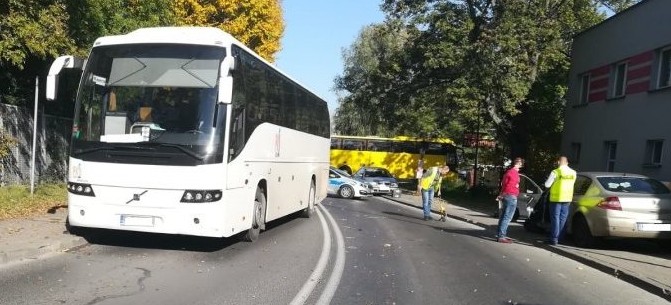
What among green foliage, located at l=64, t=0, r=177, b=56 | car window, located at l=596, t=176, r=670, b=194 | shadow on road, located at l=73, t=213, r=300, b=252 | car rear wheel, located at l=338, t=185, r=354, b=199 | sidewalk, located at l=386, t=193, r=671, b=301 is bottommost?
car rear wheel, located at l=338, t=185, r=354, b=199

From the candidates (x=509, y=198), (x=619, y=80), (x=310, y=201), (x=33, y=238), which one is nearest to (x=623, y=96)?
(x=619, y=80)

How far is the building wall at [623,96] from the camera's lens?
63.3 feet

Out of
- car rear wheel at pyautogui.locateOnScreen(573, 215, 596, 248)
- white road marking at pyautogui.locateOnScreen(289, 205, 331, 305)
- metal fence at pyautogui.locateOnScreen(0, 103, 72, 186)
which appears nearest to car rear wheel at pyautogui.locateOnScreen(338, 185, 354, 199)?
metal fence at pyautogui.locateOnScreen(0, 103, 72, 186)

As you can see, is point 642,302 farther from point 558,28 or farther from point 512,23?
point 558,28

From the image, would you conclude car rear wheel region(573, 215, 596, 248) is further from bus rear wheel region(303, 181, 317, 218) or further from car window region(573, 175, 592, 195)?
bus rear wheel region(303, 181, 317, 218)

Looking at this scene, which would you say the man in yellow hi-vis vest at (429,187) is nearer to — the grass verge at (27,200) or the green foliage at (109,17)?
the green foliage at (109,17)

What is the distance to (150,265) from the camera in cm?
826

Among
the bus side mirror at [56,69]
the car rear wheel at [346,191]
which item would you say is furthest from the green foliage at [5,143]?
the car rear wheel at [346,191]

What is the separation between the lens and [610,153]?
22.9 m

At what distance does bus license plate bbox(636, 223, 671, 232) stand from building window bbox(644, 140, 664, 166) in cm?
887

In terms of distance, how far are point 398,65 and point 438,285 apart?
26.3 meters

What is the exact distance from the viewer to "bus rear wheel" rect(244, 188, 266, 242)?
10.8 meters

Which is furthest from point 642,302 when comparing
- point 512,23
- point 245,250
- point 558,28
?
point 558,28

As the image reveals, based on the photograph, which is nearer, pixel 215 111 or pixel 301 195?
pixel 215 111
